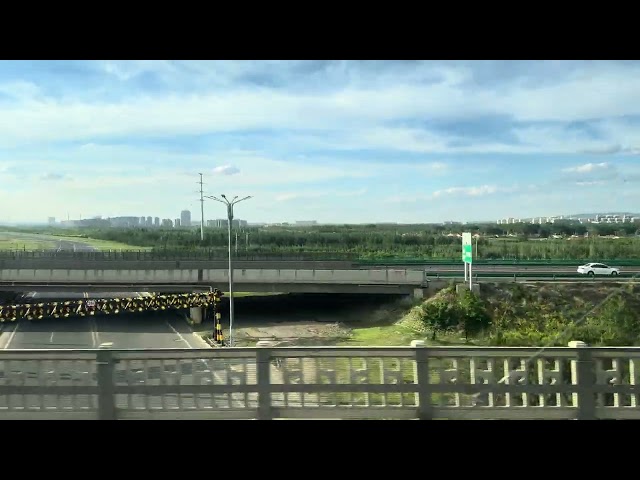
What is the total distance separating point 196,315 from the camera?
28.7ft

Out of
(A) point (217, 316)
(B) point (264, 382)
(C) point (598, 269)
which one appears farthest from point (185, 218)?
(C) point (598, 269)

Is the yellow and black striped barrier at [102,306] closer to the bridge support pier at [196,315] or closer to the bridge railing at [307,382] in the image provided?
the bridge support pier at [196,315]

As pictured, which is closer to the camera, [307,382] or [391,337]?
[307,382]

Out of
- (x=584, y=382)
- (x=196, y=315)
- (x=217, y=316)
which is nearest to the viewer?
(x=584, y=382)

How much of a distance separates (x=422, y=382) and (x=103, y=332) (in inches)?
226

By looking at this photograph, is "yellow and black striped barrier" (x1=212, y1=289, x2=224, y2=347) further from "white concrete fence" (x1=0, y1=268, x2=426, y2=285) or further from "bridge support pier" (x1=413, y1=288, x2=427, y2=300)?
"bridge support pier" (x1=413, y1=288, x2=427, y2=300)

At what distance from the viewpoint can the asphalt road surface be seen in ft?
26.6

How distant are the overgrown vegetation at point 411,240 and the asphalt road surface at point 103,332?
1.26 meters

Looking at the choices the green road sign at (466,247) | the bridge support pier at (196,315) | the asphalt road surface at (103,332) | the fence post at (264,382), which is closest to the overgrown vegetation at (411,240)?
the green road sign at (466,247)

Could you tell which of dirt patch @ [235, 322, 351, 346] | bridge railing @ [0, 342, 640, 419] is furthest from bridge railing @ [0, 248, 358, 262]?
bridge railing @ [0, 342, 640, 419]

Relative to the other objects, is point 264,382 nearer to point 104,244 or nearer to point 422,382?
point 422,382

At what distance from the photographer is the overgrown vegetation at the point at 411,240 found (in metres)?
7.41

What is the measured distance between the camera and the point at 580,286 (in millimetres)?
7891

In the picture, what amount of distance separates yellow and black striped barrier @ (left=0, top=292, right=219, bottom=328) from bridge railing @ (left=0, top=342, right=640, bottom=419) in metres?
4.21
